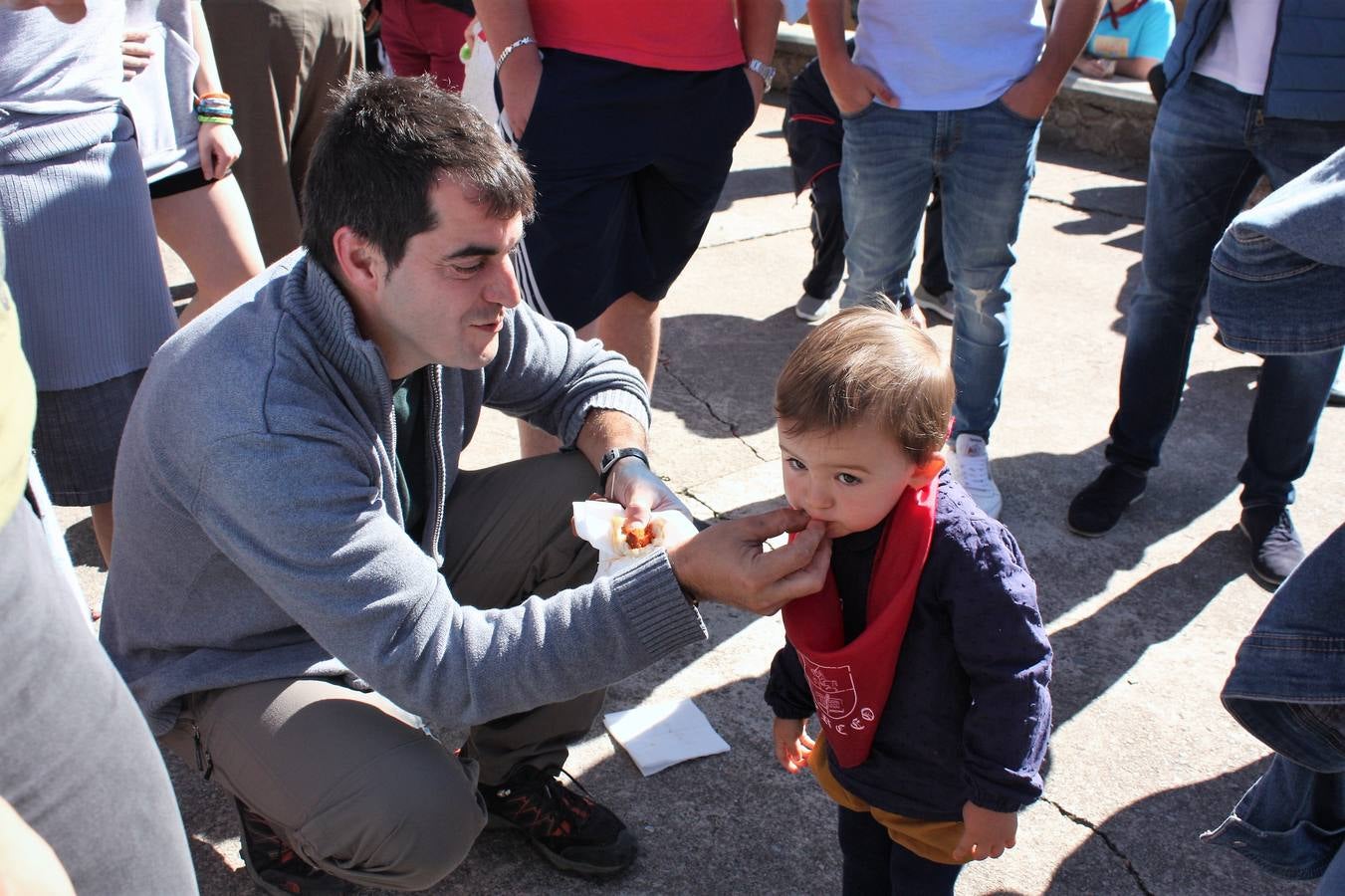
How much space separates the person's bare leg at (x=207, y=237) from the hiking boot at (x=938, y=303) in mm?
2812

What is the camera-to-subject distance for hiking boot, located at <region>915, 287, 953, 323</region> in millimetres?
4992

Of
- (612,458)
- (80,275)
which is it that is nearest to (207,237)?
(80,275)

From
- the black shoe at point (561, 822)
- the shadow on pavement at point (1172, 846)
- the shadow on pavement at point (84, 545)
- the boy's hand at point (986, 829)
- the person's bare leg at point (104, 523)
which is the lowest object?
the shadow on pavement at point (1172, 846)

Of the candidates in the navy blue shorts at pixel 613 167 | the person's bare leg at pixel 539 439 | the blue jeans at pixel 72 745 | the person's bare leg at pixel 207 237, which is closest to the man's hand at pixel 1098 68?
the navy blue shorts at pixel 613 167

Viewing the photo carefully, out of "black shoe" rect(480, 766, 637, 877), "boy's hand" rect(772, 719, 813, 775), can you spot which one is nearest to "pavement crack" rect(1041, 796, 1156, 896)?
"boy's hand" rect(772, 719, 813, 775)

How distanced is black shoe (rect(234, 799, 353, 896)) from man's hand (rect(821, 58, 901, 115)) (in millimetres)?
2215

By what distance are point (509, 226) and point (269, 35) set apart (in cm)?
221

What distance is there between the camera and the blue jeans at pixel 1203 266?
303cm

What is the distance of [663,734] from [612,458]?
64 cm

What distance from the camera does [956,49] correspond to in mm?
3143

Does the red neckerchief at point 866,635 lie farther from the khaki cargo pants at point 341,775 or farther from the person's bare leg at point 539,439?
the person's bare leg at point 539,439

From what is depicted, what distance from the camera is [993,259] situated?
10.9ft

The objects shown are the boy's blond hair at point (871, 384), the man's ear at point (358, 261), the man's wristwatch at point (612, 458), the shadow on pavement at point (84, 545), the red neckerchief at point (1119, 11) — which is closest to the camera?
the boy's blond hair at point (871, 384)

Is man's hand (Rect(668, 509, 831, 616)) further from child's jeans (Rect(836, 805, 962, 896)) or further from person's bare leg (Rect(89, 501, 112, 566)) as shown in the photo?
person's bare leg (Rect(89, 501, 112, 566))
